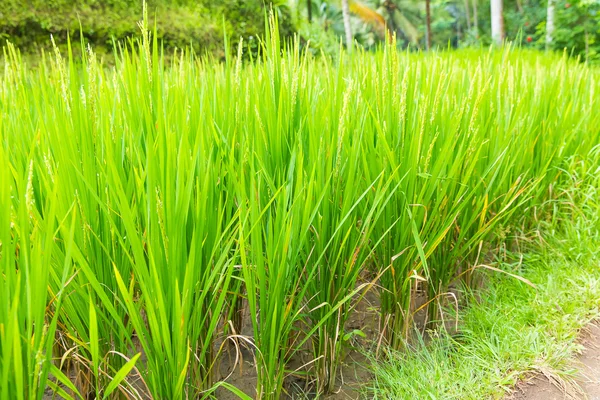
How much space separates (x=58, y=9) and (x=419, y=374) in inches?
232

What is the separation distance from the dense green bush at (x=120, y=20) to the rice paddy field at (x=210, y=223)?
146 inches

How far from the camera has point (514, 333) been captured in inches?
56.2

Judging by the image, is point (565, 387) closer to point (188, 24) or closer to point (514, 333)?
point (514, 333)

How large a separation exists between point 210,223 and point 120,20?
5.85 m

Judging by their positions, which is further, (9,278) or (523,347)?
(523,347)

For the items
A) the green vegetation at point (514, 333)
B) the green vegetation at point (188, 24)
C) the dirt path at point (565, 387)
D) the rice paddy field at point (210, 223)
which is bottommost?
the dirt path at point (565, 387)

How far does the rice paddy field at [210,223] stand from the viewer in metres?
0.77

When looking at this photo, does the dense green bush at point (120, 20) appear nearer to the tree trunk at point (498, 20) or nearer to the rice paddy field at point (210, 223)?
the rice paddy field at point (210, 223)

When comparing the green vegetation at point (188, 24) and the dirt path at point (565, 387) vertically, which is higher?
the green vegetation at point (188, 24)

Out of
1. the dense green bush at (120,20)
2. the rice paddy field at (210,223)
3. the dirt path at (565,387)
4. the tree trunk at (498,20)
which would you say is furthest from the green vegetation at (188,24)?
the dirt path at (565,387)

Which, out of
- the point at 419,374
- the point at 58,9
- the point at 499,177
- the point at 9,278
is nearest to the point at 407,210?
the point at 419,374

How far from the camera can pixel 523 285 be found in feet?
5.44

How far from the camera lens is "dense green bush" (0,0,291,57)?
522 cm

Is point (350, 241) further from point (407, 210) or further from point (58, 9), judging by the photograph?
point (58, 9)
